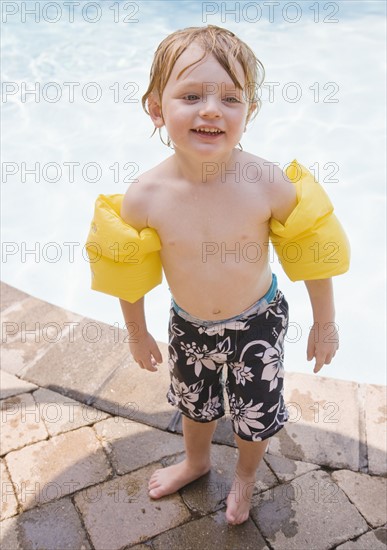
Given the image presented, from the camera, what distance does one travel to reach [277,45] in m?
6.75

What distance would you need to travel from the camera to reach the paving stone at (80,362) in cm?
239

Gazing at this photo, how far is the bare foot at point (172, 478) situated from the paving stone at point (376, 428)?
0.60 m

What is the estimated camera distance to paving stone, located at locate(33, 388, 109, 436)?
222 cm

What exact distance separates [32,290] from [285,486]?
2.64m

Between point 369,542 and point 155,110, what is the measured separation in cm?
149

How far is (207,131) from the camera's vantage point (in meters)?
1.39

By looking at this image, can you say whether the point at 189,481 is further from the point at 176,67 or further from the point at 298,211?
the point at 176,67

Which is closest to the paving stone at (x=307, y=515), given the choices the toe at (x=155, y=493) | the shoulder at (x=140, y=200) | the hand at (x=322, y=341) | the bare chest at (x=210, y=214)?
the toe at (x=155, y=493)

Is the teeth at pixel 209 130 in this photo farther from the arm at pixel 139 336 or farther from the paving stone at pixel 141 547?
the paving stone at pixel 141 547

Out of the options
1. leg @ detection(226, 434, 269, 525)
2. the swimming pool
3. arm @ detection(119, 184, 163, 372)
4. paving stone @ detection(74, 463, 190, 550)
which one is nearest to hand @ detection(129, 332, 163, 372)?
arm @ detection(119, 184, 163, 372)

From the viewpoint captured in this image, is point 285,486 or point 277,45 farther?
point 277,45

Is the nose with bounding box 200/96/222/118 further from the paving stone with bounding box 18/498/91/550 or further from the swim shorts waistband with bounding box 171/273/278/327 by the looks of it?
the paving stone with bounding box 18/498/91/550

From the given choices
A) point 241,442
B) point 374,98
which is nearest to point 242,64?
point 241,442

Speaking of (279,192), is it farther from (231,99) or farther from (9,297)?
(9,297)
